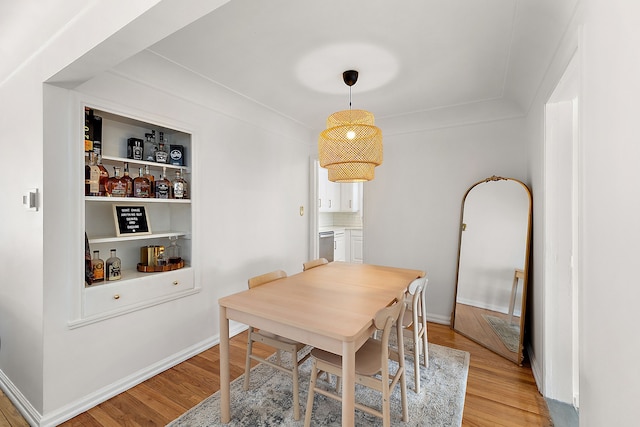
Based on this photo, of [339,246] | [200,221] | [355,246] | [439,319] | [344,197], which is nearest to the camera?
[200,221]

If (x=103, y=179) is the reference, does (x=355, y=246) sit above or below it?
below

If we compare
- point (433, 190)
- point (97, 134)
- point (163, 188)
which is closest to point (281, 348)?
point (163, 188)

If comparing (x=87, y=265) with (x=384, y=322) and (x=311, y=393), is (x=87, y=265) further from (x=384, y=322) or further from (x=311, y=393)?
(x=384, y=322)

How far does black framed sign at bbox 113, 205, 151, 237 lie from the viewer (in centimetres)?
212

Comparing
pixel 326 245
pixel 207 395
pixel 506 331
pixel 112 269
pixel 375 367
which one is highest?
pixel 112 269

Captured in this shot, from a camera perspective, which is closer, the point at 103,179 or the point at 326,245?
the point at 103,179

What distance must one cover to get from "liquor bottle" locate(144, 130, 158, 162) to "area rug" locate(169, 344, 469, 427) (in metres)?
1.83

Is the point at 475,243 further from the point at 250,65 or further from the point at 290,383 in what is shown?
the point at 250,65

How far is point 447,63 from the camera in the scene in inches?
85.9

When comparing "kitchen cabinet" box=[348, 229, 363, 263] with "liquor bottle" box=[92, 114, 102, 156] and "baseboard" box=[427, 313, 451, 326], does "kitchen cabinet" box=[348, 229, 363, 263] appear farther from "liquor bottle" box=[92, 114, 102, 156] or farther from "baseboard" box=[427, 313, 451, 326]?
"liquor bottle" box=[92, 114, 102, 156]

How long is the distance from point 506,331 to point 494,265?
22.9 inches

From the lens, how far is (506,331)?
8.54ft

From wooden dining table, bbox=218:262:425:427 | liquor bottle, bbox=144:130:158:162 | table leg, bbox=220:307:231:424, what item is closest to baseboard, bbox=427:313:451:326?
wooden dining table, bbox=218:262:425:427

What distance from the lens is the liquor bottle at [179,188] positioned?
2402mm
